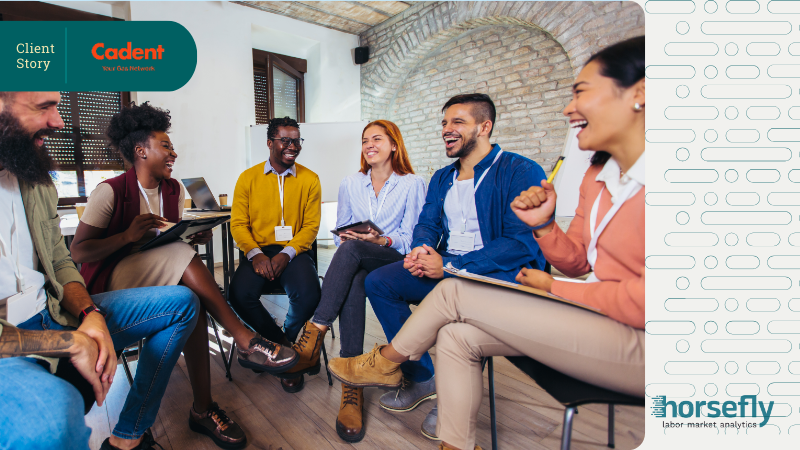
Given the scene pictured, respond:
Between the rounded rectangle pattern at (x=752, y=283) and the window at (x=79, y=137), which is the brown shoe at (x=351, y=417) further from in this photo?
the window at (x=79, y=137)

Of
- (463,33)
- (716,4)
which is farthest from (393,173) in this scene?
(463,33)

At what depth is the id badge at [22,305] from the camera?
85cm

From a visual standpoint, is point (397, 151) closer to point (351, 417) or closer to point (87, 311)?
point (351, 417)

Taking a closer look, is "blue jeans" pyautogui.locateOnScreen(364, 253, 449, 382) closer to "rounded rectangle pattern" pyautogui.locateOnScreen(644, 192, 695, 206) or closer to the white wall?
"rounded rectangle pattern" pyautogui.locateOnScreen(644, 192, 695, 206)

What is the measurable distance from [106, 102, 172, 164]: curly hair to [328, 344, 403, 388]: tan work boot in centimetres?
127

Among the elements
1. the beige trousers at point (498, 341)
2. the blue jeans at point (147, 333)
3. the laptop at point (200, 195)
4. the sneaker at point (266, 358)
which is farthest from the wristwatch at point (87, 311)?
the laptop at point (200, 195)

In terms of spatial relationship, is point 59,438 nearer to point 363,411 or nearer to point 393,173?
point 363,411

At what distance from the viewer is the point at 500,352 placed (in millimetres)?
958

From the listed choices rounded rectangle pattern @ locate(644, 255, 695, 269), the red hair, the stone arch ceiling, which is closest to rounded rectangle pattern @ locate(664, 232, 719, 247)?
rounded rectangle pattern @ locate(644, 255, 695, 269)

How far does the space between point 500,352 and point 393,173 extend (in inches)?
46.5

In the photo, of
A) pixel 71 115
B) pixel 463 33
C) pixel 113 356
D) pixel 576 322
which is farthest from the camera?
pixel 463 33

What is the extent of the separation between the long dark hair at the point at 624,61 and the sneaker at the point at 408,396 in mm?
1279

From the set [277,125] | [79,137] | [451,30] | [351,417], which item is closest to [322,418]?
[351,417]

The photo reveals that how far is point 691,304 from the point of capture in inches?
24.4
